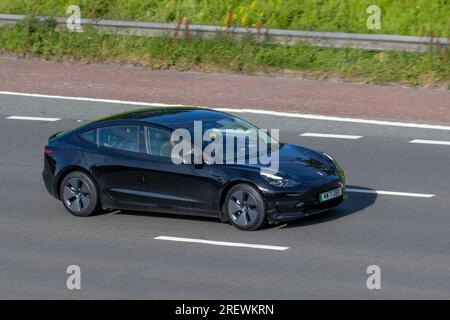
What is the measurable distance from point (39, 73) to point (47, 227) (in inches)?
376

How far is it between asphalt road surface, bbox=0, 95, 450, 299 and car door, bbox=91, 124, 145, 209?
0.34 metres

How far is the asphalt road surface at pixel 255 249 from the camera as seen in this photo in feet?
39.3

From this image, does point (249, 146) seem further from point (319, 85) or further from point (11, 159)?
point (319, 85)

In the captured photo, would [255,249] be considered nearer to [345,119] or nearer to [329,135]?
[329,135]

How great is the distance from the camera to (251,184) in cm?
1388

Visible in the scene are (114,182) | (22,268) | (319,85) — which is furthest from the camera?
(319,85)

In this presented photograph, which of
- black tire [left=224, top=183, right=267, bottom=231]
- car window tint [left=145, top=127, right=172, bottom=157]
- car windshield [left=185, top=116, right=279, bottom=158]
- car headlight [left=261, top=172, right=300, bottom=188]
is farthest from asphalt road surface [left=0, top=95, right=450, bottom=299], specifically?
car windshield [left=185, top=116, right=279, bottom=158]

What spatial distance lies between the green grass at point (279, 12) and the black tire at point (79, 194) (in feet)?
32.2

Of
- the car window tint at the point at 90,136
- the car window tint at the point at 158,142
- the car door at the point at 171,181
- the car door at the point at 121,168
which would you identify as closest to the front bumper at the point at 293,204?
the car door at the point at 171,181

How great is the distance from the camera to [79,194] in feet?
49.9

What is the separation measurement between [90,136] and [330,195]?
349cm

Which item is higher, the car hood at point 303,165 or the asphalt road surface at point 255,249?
the car hood at point 303,165

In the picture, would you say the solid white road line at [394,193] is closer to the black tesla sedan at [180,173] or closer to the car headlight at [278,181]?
the black tesla sedan at [180,173]

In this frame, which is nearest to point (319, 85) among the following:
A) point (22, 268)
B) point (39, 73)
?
point (39, 73)
